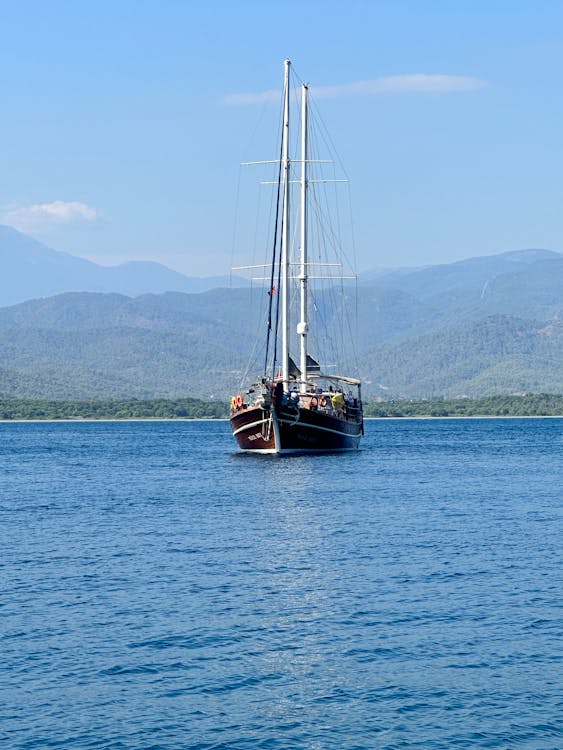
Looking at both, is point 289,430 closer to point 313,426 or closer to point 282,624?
point 313,426

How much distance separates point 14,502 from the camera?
230 feet

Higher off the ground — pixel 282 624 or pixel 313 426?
pixel 313 426

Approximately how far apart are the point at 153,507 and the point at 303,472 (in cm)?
2045

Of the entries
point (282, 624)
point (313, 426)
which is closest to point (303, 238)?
point (313, 426)

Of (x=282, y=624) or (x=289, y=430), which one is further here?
(x=289, y=430)

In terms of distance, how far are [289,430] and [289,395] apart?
334 cm

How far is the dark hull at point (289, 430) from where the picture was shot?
311ft

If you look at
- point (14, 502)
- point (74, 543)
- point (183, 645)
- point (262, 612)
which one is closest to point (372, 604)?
point (262, 612)

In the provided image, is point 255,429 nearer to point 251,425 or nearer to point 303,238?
point 251,425

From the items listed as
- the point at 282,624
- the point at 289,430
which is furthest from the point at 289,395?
the point at 282,624

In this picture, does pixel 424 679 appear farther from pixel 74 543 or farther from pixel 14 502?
pixel 14 502

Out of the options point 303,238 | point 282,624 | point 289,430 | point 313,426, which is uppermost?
point 303,238

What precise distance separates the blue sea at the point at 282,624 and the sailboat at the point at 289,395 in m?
26.3

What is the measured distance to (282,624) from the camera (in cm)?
3388
